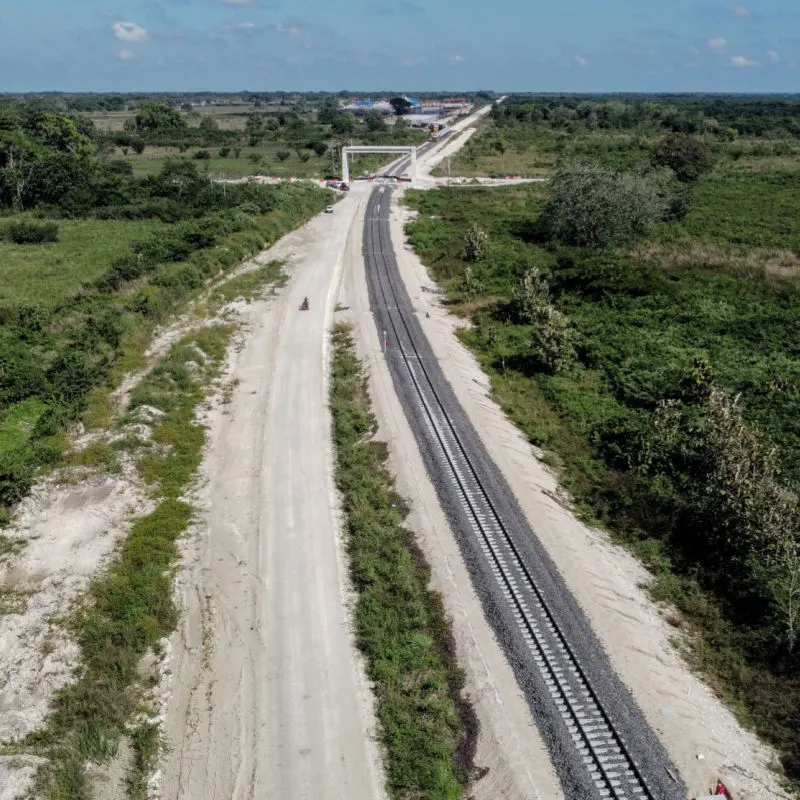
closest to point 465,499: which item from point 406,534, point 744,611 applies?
point 406,534

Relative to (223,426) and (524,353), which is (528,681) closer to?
(223,426)

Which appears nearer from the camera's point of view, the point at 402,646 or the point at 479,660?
the point at 479,660

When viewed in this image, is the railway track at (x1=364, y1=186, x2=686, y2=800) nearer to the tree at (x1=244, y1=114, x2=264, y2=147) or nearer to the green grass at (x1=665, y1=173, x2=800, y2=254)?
the green grass at (x1=665, y1=173, x2=800, y2=254)

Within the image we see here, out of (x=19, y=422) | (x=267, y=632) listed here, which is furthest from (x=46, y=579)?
(x=19, y=422)

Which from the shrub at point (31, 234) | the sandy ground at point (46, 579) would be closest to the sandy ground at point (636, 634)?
the sandy ground at point (46, 579)

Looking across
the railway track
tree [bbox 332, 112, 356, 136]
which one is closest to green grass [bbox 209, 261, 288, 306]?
the railway track

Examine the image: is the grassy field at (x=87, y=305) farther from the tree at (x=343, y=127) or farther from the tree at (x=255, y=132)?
the tree at (x=343, y=127)

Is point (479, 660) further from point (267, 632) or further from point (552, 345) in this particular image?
point (552, 345)
